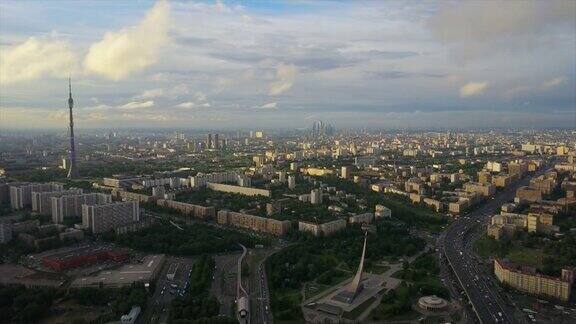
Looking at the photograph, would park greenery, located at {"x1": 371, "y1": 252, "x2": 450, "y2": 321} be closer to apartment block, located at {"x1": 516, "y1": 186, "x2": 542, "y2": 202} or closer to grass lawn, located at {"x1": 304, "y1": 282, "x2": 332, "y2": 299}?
grass lawn, located at {"x1": 304, "y1": 282, "x2": 332, "y2": 299}

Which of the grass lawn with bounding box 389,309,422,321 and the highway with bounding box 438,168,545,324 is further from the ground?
the highway with bounding box 438,168,545,324

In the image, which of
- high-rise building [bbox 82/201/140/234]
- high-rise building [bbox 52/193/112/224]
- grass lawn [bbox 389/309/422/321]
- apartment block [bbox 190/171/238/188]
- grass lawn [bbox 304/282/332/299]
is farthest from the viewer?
apartment block [bbox 190/171/238/188]

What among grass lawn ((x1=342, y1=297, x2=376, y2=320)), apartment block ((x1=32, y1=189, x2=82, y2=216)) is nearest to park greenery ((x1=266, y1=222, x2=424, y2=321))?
grass lawn ((x1=342, y1=297, x2=376, y2=320))

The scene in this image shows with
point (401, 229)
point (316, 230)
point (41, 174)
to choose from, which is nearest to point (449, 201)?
point (401, 229)

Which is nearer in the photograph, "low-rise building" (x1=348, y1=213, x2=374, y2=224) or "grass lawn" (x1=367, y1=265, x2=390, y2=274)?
"grass lawn" (x1=367, y1=265, x2=390, y2=274)

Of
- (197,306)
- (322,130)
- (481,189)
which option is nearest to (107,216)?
(197,306)

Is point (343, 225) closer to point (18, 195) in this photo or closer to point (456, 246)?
point (456, 246)
